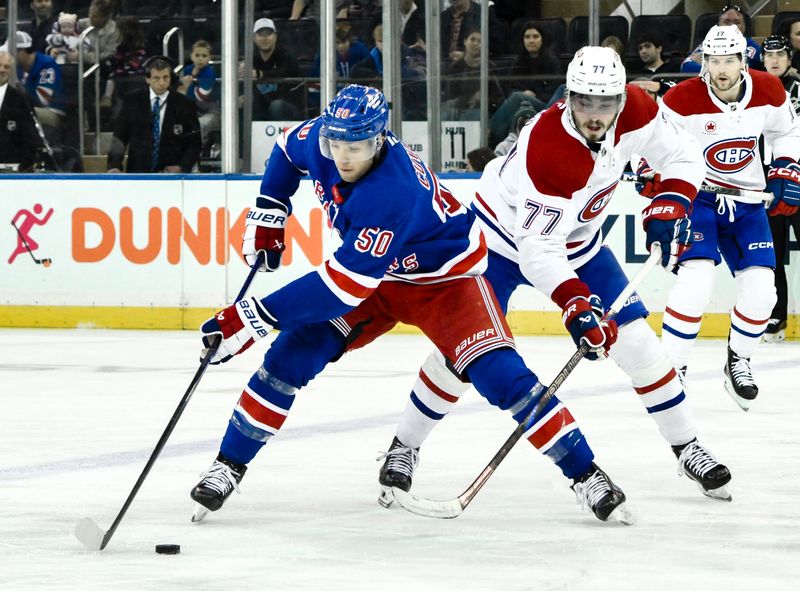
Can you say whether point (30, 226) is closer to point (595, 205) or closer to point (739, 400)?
point (739, 400)

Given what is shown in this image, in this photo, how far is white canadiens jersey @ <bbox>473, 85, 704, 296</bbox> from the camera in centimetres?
362

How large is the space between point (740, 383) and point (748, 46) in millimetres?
2770

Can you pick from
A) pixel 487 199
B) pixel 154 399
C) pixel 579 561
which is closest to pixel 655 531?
pixel 579 561

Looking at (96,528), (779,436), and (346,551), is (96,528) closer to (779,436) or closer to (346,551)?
(346,551)

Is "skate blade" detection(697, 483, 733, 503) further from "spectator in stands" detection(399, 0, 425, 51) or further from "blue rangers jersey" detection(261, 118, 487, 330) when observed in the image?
"spectator in stands" detection(399, 0, 425, 51)

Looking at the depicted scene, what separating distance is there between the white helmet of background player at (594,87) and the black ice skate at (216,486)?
114 centimetres

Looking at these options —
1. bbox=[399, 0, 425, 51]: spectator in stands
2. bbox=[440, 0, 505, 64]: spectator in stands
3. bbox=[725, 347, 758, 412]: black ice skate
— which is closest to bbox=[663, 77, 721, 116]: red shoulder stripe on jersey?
bbox=[725, 347, 758, 412]: black ice skate

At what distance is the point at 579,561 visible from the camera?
10.1 ft

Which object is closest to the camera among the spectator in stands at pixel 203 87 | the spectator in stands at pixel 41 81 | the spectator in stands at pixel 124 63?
the spectator in stands at pixel 203 87

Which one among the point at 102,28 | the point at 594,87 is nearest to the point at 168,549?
the point at 594,87

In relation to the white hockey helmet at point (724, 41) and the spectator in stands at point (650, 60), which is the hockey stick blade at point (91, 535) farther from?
the spectator in stands at point (650, 60)

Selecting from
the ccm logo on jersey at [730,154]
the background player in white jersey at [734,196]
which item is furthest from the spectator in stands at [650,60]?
the ccm logo on jersey at [730,154]

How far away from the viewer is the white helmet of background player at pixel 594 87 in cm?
364

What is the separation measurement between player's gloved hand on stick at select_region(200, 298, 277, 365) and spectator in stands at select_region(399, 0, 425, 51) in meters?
6.04
